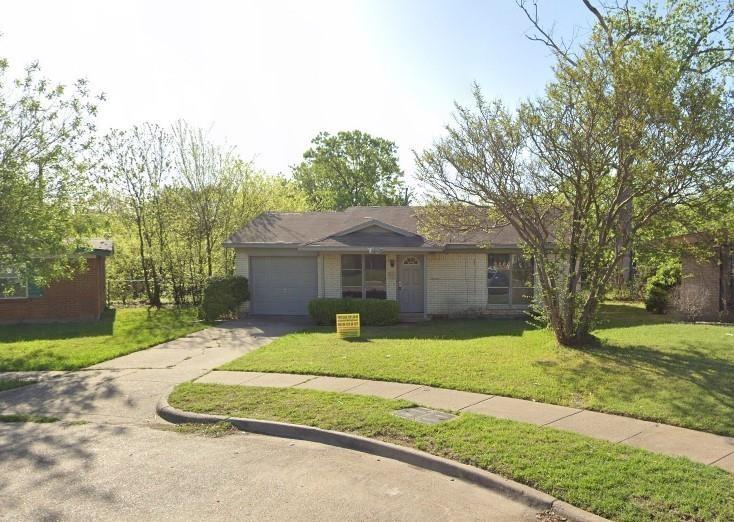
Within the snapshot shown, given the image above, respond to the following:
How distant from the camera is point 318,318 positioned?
17.3 metres

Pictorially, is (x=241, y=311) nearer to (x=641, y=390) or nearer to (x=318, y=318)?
(x=318, y=318)

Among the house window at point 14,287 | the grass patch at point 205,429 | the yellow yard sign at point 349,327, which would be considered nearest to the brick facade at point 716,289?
the yellow yard sign at point 349,327

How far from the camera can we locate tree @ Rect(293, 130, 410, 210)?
6178 cm

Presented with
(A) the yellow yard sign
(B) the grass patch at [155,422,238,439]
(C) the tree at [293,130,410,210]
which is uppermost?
(C) the tree at [293,130,410,210]

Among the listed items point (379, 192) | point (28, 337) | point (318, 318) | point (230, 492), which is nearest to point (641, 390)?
point (230, 492)

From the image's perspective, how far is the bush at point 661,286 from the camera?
17.8 metres

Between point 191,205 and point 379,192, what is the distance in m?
39.6

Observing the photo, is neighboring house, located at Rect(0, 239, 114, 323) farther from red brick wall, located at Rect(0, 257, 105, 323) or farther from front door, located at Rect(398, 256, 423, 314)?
front door, located at Rect(398, 256, 423, 314)

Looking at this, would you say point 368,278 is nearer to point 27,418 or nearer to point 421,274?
point 421,274

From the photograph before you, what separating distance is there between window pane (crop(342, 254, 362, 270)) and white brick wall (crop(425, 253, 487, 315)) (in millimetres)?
2239

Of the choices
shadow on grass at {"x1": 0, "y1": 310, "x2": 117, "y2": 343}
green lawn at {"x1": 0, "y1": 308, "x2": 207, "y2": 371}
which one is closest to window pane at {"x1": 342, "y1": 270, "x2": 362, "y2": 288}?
green lawn at {"x1": 0, "y1": 308, "x2": 207, "y2": 371}

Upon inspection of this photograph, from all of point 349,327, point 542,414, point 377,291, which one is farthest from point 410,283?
point 542,414

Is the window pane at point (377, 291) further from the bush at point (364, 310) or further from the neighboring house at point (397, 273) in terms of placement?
the bush at point (364, 310)

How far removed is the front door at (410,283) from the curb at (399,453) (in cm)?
1132
